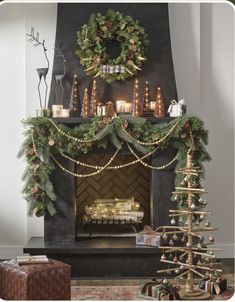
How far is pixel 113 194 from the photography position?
25.0 feet

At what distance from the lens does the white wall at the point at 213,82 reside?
7430mm

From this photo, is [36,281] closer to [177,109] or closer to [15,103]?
[177,109]

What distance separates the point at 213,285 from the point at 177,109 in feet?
5.65

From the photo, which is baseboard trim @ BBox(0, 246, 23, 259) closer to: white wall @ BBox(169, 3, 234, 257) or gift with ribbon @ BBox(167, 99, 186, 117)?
white wall @ BBox(169, 3, 234, 257)

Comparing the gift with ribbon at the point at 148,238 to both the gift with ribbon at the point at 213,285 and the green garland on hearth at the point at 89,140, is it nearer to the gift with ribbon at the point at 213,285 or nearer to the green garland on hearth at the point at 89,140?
the green garland on hearth at the point at 89,140

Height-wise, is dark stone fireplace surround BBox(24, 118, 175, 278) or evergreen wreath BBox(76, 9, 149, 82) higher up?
evergreen wreath BBox(76, 9, 149, 82)

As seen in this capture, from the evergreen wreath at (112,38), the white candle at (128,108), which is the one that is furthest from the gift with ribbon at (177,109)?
the evergreen wreath at (112,38)

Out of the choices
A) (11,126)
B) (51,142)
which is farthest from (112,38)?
(11,126)

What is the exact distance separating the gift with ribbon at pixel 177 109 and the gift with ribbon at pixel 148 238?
3.57ft

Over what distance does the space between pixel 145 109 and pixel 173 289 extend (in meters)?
2.00

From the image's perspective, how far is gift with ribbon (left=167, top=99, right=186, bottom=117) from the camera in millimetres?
6809

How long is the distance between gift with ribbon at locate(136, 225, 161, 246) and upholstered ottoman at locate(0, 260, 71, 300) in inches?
51.8

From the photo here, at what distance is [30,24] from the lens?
24.3 ft

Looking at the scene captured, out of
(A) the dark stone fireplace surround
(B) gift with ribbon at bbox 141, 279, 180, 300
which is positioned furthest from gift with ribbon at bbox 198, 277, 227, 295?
(A) the dark stone fireplace surround
